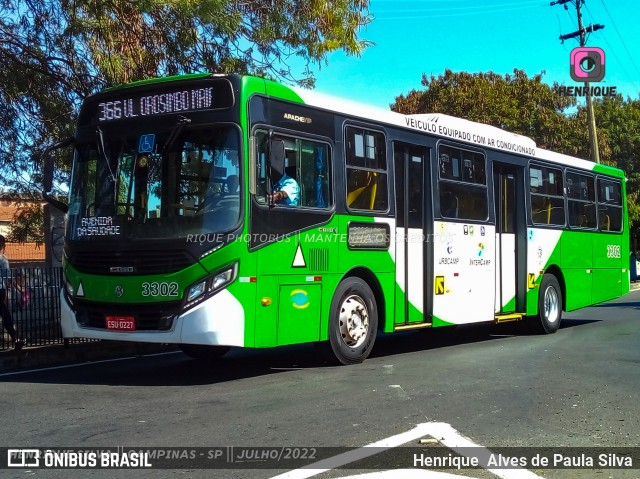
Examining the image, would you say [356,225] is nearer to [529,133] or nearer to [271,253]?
[271,253]

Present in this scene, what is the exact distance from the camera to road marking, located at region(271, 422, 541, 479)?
498cm

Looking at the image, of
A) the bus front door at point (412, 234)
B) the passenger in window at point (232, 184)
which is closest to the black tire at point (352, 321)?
the bus front door at point (412, 234)

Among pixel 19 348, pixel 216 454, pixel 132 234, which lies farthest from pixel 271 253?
pixel 19 348

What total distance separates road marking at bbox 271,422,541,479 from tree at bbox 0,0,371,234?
27.5 feet

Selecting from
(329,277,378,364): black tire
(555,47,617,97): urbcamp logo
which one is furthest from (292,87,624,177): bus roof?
(555,47,617,97): urbcamp logo

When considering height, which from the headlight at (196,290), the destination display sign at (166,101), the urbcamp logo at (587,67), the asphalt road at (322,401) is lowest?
the asphalt road at (322,401)

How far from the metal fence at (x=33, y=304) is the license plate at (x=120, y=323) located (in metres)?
3.55

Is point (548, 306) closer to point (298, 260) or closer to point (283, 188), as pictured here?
point (298, 260)

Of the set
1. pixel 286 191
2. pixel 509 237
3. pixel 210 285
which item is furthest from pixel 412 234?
pixel 210 285

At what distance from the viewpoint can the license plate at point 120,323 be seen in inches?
325

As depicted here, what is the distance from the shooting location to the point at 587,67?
1261 inches

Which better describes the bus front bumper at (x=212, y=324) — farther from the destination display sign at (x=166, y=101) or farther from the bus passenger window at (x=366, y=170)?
the bus passenger window at (x=366, y=170)

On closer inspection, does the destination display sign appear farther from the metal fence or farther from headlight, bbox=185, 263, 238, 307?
the metal fence

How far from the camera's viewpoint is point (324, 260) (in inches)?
356
